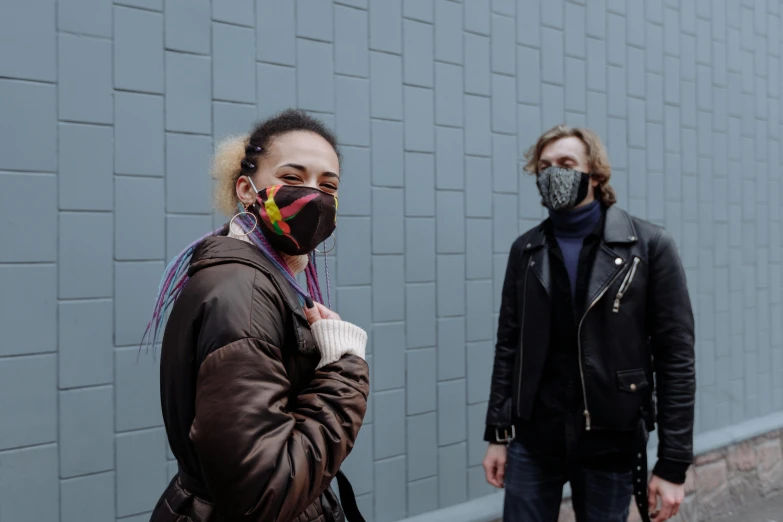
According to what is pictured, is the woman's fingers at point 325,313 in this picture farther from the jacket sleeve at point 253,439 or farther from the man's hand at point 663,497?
the man's hand at point 663,497

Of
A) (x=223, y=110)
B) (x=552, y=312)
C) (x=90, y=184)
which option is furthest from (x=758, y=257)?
(x=90, y=184)

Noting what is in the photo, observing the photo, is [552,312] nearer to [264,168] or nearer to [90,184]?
[264,168]

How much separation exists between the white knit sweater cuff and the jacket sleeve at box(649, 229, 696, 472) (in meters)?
1.51

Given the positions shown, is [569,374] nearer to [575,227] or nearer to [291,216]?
[575,227]

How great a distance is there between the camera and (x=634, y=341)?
109 inches

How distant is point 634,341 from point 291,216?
1576 mm

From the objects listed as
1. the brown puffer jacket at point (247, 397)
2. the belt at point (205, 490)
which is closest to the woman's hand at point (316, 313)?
the brown puffer jacket at point (247, 397)

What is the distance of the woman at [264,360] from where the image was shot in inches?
56.2

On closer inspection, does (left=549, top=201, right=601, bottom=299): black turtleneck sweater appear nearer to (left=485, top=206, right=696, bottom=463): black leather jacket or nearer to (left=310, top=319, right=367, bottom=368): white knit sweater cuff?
(left=485, top=206, right=696, bottom=463): black leather jacket

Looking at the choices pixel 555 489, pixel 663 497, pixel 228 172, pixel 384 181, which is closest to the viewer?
pixel 228 172

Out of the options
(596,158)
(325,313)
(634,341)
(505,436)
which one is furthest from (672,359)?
(325,313)

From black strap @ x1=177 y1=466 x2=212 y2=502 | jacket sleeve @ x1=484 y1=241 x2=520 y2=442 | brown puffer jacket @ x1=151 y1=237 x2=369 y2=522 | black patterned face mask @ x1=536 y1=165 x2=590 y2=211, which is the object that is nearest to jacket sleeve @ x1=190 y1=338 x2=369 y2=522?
brown puffer jacket @ x1=151 y1=237 x2=369 y2=522

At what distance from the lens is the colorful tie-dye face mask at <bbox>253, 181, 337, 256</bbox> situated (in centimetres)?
182

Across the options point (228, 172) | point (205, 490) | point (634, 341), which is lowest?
point (205, 490)
